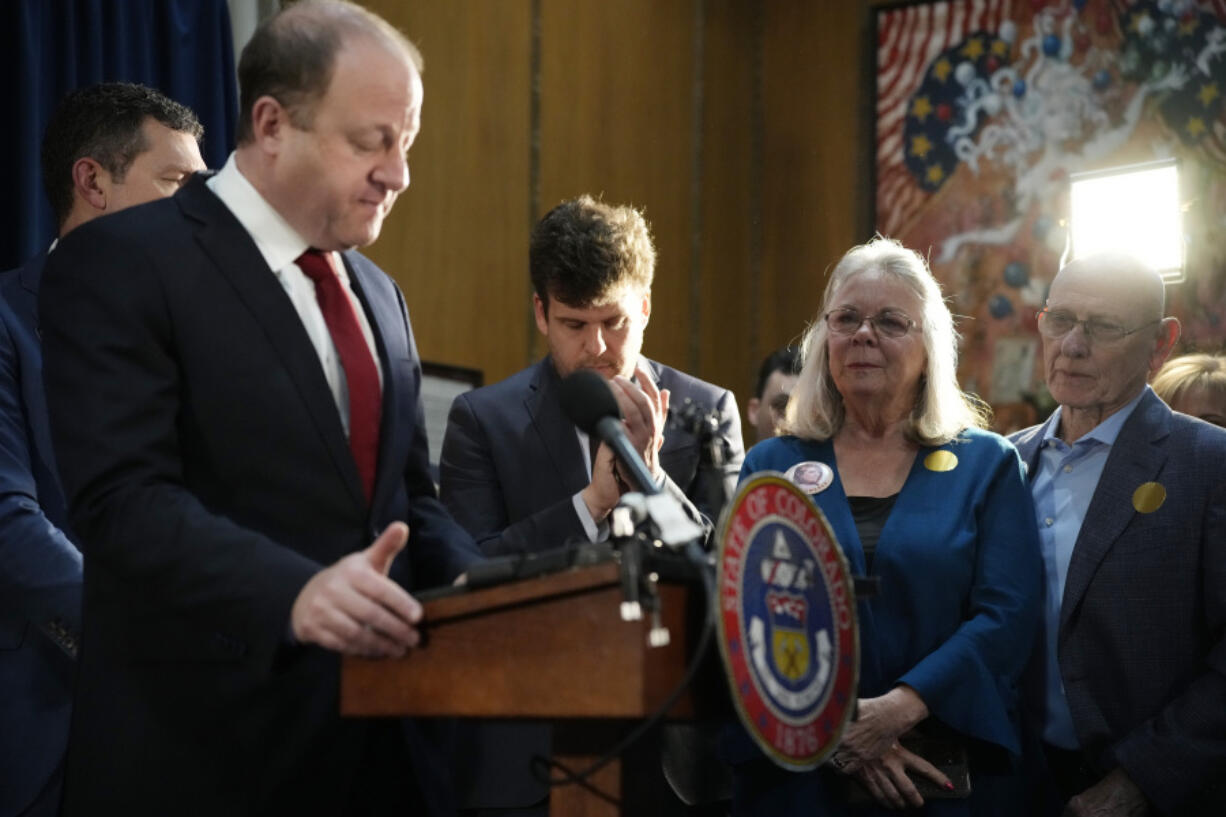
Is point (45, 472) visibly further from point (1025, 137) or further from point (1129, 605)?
point (1025, 137)

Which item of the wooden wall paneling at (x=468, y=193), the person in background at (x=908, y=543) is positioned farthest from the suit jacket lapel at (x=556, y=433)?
the wooden wall paneling at (x=468, y=193)

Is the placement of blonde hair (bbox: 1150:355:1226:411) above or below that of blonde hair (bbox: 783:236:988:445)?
below

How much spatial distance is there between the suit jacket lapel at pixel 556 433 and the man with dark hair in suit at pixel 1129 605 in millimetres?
985

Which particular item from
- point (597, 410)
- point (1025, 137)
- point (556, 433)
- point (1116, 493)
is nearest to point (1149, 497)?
point (1116, 493)

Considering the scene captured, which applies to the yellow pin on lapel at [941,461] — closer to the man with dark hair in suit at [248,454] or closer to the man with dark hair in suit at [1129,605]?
the man with dark hair in suit at [1129,605]

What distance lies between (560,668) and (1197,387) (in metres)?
2.84

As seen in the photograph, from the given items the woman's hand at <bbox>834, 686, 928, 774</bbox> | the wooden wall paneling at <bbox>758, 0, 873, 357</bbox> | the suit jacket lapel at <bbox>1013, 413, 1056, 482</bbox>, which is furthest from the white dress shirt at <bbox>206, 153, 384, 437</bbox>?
the wooden wall paneling at <bbox>758, 0, 873, 357</bbox>

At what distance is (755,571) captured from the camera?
5.10 ft

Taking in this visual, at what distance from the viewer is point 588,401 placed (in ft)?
5.30

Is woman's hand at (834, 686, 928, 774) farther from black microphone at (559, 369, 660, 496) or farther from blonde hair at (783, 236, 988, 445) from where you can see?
black microphone at (559, 369, 660, 496)

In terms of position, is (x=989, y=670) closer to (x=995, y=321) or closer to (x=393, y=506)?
(x=393, y=506)

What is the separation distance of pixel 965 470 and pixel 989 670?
1.30ft

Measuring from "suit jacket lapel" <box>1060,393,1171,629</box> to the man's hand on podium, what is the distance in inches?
66.5

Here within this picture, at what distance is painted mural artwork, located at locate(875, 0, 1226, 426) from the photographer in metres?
6.54
